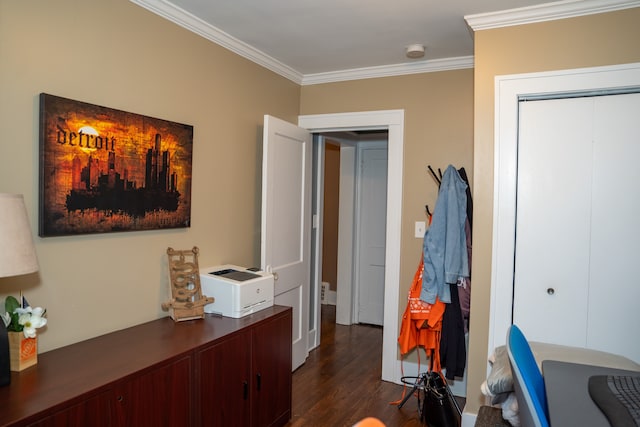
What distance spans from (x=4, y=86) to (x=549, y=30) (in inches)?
105

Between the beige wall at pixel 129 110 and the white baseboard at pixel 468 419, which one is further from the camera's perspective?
the white baseboard at pixel 468 419

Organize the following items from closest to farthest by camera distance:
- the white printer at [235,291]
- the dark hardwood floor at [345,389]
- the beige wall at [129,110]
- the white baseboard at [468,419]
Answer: the beige wall at [129,110], the white printer at [235,291], the white baseboard at [468,419], the dark hardwood floor at [345,389]

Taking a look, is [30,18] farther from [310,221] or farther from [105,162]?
[310,221]

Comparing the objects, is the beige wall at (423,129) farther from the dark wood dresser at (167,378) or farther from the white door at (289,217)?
the dark wood dresser at (167,378)

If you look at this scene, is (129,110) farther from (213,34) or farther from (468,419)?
(468,419)

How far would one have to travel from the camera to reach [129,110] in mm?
2316

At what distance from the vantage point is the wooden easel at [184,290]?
2471 millimetres

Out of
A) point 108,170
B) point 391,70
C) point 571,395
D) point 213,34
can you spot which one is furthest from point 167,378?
point 391,70

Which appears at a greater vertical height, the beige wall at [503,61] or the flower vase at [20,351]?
the beige wall at [503,61]

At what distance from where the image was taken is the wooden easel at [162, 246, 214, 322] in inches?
97.3

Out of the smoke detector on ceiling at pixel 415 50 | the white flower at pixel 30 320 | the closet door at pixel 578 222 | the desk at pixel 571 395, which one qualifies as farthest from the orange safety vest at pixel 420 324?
the white flower at pixel 30 320

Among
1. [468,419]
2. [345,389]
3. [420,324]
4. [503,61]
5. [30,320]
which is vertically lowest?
[345,389]

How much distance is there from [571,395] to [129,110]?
2258mm

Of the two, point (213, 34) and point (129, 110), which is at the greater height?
point (213, 34)
